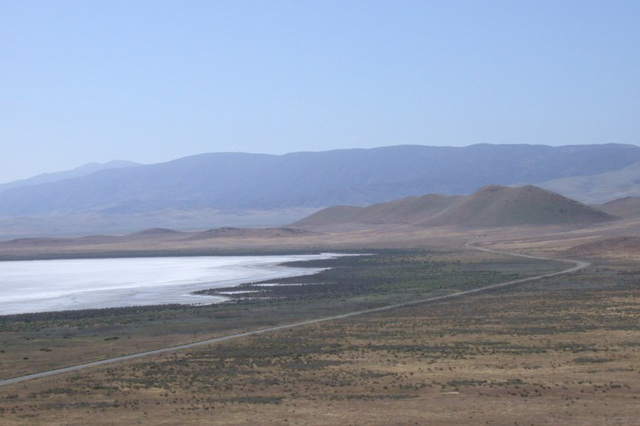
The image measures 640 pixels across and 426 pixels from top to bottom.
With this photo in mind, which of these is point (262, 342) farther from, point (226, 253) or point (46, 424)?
point (226, 253)

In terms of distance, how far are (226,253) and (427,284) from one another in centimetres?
5788

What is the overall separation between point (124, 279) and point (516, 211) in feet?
311

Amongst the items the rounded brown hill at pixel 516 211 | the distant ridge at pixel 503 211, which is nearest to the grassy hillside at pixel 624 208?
the distant ridge at pixel 503 211

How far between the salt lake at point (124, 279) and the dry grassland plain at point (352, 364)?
28.8 ft

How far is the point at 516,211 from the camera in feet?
531

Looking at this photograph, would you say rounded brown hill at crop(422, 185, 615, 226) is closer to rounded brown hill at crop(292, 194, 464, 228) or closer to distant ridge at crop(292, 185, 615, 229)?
distant ridge at crop(292, 185, 615, 229)

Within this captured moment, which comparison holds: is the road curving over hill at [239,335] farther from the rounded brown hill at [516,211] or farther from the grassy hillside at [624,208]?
the grassy hillside at [624,208]

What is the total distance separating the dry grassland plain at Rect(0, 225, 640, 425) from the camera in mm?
25141

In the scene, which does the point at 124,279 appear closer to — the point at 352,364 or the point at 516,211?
the point at 352,364

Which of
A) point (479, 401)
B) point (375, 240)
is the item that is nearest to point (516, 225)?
point (375, 240)

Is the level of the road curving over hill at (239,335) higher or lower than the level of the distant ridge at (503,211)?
lower

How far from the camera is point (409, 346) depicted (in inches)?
1442

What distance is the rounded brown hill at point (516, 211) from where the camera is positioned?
15612 cm

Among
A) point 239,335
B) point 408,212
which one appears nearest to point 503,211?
point 408,212
